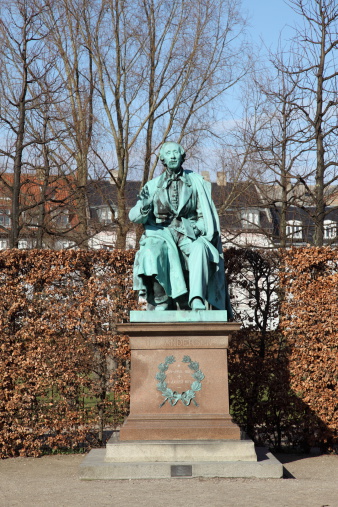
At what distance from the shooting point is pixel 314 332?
32.8ft

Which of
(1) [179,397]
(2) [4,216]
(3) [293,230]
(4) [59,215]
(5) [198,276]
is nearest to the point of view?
(1) [179,397]

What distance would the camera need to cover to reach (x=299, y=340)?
33.2 feet

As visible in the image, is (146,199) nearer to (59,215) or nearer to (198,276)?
(198,276)

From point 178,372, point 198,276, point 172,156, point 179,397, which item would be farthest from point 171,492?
point 172,156

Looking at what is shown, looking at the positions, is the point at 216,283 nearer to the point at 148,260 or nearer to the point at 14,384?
the point at 148,260

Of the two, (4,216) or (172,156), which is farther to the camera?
(4,216)

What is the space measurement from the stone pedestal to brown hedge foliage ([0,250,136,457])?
1856mm

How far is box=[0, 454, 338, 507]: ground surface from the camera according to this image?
256 inches

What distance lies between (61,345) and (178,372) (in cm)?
255

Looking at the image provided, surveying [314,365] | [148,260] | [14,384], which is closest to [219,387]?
[148,260]

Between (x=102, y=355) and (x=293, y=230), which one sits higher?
(x=293, y=230)

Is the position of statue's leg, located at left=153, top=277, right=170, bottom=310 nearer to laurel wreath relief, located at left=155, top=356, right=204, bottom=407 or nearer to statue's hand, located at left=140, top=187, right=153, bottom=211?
laurel wreath relief, located at left=155, top=356, right=204, bottom=407

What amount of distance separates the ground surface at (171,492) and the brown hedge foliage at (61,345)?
59.9 inches

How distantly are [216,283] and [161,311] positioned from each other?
72 cm
